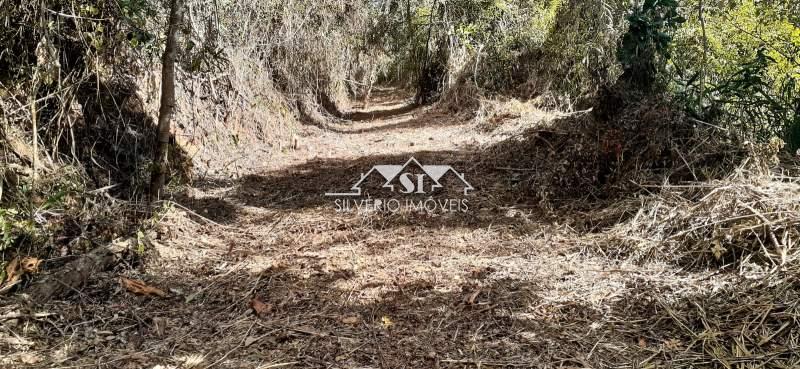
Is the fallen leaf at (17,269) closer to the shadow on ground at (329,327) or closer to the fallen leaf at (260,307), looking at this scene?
the shadow on ground at (329,327)

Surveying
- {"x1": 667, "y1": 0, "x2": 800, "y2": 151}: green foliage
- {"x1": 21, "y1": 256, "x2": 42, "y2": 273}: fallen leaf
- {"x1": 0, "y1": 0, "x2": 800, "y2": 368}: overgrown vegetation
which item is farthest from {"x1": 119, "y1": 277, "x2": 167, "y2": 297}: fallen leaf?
{"x1": 667, "y1": 0, "x2": 800, "y2": 151}: green foliage

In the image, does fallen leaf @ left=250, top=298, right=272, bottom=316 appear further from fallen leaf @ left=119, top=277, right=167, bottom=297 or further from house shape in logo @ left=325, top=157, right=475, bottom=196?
house shape in logo @ left=325, top=157, right=475, bottom=196

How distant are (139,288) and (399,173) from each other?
2685 mm

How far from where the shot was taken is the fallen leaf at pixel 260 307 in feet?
8.22

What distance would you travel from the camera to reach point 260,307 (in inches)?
99.9

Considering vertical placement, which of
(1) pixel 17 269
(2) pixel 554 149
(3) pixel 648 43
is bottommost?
(1) pixel 17 269

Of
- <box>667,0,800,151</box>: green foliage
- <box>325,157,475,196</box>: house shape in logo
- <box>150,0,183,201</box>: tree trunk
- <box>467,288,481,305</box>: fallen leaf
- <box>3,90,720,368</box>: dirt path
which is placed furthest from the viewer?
<box>325,157,475,196</box>: house shape in logo

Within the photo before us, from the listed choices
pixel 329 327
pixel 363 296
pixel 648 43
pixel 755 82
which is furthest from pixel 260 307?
pixel 755 82

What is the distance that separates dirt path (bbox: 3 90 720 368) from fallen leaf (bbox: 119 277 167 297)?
4 cm

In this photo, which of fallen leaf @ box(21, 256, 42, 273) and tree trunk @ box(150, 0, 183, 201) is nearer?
fallen leaf @ box(21, 256, 42, 273)

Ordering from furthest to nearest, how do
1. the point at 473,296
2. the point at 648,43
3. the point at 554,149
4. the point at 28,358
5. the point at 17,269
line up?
the point at 554,149
the point at 648,43
the point at 473,296
the point at 17,269
the point at 28,358

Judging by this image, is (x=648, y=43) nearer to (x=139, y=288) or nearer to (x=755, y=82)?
(x=755, y=82)

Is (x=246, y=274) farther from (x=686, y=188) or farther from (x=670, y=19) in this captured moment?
(x=670, y=19)

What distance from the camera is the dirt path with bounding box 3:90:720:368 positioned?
2.16 meters
